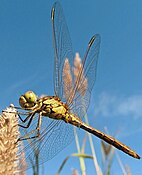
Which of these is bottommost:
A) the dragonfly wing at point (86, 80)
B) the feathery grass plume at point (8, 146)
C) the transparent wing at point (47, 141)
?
the feathery grass plume at point (8, 146)

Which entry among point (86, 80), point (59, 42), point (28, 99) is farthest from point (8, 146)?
point (86, 80)

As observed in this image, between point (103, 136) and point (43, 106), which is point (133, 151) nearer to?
point (103, 136)

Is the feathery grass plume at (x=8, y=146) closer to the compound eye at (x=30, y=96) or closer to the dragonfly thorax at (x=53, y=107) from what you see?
the compound eye at (x=30, y=96)

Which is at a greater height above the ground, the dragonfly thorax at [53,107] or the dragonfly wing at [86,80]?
the dragonfly wing at [86,80]

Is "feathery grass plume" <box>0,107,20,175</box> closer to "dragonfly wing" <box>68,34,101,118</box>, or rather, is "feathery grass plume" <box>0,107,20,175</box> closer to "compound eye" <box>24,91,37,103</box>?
"compound eye" <box>24,91,37,103</box>

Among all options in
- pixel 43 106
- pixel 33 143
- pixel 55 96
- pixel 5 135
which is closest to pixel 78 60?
pixel 55 96

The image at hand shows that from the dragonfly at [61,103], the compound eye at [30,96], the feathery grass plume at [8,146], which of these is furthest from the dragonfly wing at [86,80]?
the feathery grass plume at [8,146]
